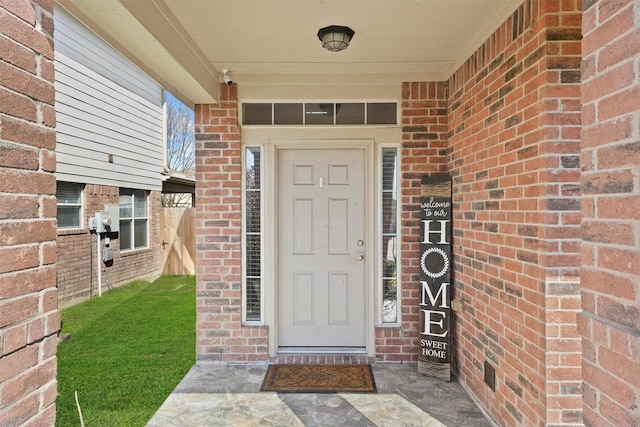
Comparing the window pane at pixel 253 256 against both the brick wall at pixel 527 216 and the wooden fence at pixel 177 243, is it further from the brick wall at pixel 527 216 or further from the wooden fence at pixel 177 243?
the wooden fence at pixel 177 243

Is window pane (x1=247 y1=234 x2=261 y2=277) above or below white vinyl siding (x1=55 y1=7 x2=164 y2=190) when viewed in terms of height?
below

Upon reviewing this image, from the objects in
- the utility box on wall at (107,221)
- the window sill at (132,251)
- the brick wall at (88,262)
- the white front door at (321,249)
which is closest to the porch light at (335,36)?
the white front door at (321,249)

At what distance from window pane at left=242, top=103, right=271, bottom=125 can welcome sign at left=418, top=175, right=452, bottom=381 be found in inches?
65.0

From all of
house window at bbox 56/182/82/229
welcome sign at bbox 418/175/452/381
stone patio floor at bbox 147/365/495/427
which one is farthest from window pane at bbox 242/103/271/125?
house window at bbox 56/182/82/229

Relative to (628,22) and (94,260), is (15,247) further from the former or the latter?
(94,260)

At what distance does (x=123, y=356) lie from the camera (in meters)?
3.71

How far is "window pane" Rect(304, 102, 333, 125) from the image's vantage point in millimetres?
3600

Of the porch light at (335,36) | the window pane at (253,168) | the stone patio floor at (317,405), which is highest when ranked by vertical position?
the porch light at (335,36)

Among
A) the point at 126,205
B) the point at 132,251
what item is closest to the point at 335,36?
the point at 126,205

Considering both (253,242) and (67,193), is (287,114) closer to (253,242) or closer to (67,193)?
(253,242)

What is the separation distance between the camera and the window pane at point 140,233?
745 centimetres

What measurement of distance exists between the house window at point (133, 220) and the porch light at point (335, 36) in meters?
5.74

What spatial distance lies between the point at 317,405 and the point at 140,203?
621cm

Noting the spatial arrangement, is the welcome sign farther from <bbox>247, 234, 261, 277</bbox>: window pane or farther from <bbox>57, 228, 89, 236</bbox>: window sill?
<bbox>57, 228, 89, 236</bbox>: window sill
